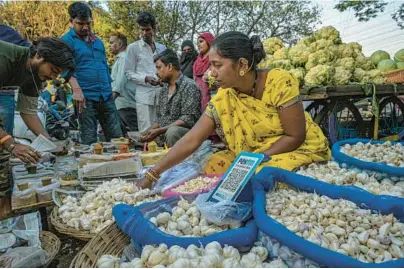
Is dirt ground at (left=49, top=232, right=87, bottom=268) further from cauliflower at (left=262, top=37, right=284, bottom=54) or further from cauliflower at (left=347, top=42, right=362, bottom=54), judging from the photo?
cauliflower at (left=347, top=42, right=362, bottom=54)

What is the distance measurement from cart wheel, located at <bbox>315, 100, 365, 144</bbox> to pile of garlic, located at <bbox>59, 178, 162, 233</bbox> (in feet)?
7.69

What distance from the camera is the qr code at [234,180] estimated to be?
1282 millimetres

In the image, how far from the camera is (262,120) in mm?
2051

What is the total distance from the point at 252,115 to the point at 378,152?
722 mm

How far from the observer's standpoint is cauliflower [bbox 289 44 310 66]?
3967 mm

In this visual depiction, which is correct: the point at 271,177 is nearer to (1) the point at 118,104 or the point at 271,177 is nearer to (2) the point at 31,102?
(2) the point at 31,102

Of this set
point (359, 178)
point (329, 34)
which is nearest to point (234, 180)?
point (359, 178)

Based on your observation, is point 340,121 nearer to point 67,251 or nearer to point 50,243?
point 67,251

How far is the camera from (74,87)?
338cm

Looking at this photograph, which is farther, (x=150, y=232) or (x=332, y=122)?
(x=332, y=122)

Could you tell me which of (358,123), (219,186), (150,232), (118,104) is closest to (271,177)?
(219,186)

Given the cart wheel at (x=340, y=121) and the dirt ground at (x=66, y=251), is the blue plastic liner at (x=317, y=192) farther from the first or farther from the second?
the cart wheel at (x=340, y=121)

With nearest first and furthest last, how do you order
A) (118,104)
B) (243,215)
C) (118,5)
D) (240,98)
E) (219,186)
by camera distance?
1. (243,215)
2. (219,186)
3. (240,98)
4. (118,104)
5. (118,5)

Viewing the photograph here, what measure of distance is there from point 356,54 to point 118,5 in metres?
8.10
